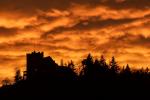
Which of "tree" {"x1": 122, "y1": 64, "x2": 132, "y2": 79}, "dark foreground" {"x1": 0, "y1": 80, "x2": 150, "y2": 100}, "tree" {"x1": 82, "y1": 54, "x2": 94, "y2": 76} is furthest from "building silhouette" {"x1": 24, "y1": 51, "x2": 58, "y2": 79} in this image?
"tree" {"x1": 122, "y1": 64, "x2": 132, "y2": 79}

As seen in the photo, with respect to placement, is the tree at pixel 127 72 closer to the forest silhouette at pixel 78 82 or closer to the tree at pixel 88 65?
the forest silhouette at pixel 78 82

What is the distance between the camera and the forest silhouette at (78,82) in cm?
15460

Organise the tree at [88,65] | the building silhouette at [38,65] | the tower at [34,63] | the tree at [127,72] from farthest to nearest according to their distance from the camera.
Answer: the tower at [34,63] → the tree at [88,65] → the tree at [127,72] → the building silhouette at [38,65]

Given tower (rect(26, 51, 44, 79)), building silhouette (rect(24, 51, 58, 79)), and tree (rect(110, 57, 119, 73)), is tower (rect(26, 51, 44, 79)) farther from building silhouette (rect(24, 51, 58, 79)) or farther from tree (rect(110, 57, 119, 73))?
tree (rect(110, 57, 119, 73))

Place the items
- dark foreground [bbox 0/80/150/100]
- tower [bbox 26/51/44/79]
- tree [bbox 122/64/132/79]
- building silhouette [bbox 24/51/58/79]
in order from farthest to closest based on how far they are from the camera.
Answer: tower [bbox 26/51/44/79] < tree [bbox 122/64/132/79] < building silhouette [bbox 24/51/58/79] < dark foreground [bbox 0/80/150/100]

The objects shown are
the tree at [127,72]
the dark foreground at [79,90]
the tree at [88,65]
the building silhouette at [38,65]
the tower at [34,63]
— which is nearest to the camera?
the dark foreground at [79,90]

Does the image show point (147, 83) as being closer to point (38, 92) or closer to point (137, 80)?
point (137, 80)

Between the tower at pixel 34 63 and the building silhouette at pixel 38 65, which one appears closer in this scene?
the building silhouette at pixel 38 65

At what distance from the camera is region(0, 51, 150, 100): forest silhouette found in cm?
15460

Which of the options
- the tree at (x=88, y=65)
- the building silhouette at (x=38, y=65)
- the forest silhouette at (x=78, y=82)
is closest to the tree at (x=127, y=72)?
the forest silhouette at (x=78, y=82)

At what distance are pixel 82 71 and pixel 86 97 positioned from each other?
2736cm

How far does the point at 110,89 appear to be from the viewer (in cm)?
15625

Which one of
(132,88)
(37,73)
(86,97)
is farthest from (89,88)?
(37,73)

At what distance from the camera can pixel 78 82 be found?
16200 centimetres
